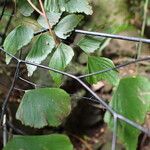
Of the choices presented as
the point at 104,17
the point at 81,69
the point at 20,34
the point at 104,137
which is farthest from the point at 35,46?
the point at 104,17

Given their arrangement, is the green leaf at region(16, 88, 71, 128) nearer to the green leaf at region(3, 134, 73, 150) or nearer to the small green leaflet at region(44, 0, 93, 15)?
the green leaf at region(3, 134, 73, 150)

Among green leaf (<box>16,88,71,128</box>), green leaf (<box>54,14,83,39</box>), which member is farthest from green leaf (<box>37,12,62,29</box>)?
green leaf (<box>16,88,71,128</box>)

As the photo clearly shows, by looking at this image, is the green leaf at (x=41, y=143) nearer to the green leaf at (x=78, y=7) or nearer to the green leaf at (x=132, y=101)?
the green leaf at (x=132, y=101)

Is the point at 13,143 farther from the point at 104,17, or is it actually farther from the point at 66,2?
the point at 104,17

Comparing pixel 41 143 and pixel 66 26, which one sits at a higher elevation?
pixel 66 26

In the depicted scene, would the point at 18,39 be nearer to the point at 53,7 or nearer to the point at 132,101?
the point at 53,7

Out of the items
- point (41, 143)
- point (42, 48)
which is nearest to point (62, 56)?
point (42, 48)
